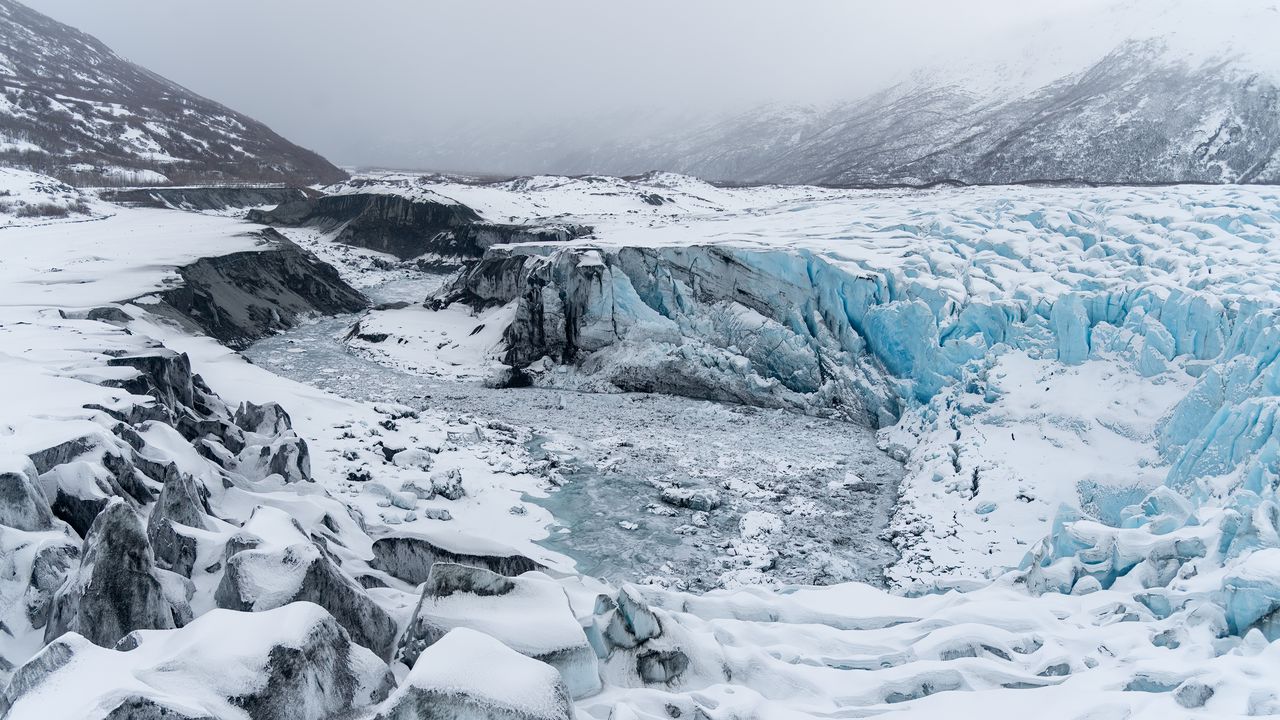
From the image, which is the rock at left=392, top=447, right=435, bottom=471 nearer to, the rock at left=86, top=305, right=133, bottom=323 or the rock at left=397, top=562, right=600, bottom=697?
the rock at left=397, top=562, right=600, bottom=697

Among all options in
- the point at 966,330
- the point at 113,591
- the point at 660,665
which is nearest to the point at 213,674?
the point at 113,591

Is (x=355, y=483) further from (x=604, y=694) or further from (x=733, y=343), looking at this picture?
(x=733, y=343)

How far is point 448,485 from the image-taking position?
1173 centimetres

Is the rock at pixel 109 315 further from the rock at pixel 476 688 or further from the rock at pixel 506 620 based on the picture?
the rock at pixel 476 688

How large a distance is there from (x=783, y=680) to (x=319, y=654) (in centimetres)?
357

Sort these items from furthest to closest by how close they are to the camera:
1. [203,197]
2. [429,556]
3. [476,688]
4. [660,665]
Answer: [203,197]
[429,556]
[660,665]
[476,688]

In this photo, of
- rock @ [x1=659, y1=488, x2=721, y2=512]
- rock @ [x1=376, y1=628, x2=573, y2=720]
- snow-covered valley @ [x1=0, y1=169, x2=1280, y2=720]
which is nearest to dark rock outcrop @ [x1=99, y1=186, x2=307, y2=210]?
snow-covered valley @ [x1=0, y1=169, x2=1280, y2=720]

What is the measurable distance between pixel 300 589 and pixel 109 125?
7726 cm

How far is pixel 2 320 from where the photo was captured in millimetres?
14414

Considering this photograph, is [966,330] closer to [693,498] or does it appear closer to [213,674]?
[693,498]

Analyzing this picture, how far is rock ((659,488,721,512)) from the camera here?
12125 mm

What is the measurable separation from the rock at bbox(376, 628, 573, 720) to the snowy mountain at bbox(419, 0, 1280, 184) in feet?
155

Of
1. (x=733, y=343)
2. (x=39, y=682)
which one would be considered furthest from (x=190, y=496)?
(x=733, y=343)

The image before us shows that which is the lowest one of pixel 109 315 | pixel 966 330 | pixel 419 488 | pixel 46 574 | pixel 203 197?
pixel 419 488
